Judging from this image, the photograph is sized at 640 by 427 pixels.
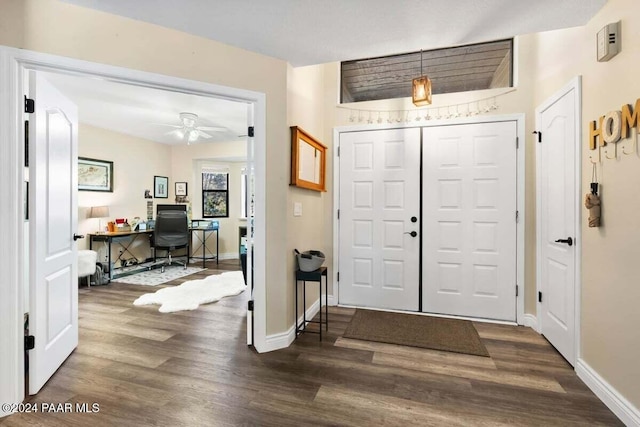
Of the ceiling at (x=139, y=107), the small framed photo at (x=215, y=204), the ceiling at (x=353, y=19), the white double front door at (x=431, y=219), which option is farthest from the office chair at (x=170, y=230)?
the ceiling at (x=353, y=19)

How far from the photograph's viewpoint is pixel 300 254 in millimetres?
2604

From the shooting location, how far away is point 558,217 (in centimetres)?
236

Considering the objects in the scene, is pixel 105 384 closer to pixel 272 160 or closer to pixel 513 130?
pixel 272 160

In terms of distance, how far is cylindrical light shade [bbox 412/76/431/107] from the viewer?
2592mm

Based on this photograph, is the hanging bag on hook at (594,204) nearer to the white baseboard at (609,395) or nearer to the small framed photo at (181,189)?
the white baseboard at (609,395)

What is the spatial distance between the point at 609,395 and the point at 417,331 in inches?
51.3

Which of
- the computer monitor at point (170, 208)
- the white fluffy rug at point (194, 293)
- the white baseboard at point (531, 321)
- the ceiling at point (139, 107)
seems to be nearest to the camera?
the white baseboard at point (531, 321)

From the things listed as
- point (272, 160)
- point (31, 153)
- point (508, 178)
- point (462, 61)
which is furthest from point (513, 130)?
point (31, 153)

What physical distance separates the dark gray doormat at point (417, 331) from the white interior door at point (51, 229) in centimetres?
221

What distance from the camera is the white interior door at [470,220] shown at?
2938 millimetres

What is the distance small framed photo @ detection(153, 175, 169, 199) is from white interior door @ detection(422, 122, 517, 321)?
554 cm

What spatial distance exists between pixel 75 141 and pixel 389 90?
123 inches

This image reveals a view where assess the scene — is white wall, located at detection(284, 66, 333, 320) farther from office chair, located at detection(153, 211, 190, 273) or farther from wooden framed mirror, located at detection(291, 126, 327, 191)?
office chair, located at detection(153, 211, 190, 273)

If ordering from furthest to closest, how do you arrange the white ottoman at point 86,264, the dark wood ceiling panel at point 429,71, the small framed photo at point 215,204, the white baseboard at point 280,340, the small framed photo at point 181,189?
1. the small framed photo at point 215,204
2. the small framed photo at point 181,189
3. the white ottoman at point 86,264
4. the dark wood ceiling panel at point 429,71
5. the white baseboard at point 280,340
